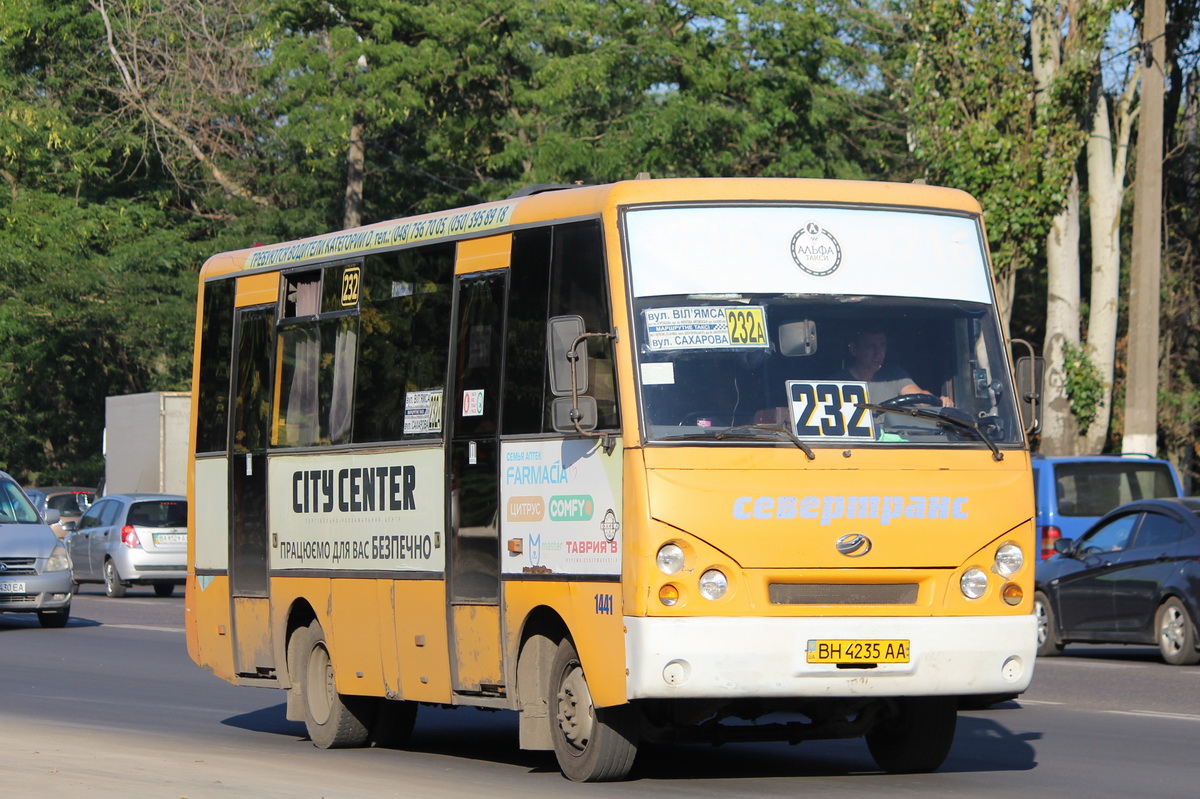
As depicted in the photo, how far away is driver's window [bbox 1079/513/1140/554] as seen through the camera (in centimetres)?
1945

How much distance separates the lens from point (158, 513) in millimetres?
32062

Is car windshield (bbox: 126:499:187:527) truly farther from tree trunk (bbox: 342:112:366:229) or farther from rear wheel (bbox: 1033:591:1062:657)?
rear wheel (bbox: 1033:591:1062:657)

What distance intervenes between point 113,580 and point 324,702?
2067 cm

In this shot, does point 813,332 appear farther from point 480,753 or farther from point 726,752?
point 480,753

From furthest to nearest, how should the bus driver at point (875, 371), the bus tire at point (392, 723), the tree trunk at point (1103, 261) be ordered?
the tree trunk at point (1103, 261)
the bus tire at point (392, 723)
the bus driver at point (875, 371)

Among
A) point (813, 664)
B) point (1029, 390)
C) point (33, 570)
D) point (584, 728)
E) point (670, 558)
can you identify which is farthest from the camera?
point (33, 570)

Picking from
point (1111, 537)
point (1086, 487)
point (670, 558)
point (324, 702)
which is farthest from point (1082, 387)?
point (670, 558)

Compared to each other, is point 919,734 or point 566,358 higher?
point 566,358

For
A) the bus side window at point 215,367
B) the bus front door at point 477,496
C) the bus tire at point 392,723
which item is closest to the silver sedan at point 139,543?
the bus side window at point 215,367

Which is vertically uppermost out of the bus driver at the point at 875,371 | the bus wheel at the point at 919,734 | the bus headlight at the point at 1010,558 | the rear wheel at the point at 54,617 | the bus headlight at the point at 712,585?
the bus driver at the point at 875,371

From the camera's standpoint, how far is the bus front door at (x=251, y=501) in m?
13.1

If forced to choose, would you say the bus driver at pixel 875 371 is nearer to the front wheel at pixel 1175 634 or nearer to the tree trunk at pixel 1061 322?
the front wheel at pixel 1175 634

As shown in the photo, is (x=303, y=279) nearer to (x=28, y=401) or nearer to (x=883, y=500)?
(x=883, y=500)

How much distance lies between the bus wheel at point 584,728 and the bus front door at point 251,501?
3467mm
